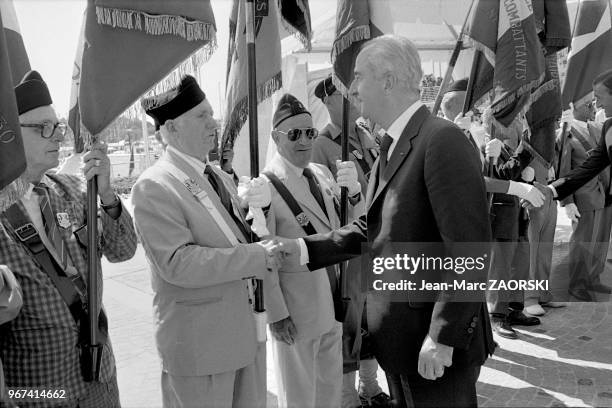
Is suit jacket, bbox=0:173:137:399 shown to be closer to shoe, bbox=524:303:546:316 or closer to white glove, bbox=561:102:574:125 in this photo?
shoe, bbox=524:303:546:316

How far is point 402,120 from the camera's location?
6.86 feet

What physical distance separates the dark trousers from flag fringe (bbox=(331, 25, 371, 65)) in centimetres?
248

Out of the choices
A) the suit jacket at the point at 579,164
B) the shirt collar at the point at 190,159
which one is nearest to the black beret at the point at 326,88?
the shirt collar at the point at 190,159

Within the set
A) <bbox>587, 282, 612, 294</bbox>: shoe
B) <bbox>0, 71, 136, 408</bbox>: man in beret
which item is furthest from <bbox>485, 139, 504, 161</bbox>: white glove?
<bbox>0, 71, 136, 408</bbox>: man in beret

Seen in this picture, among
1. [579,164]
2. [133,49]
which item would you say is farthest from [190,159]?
[579,164]

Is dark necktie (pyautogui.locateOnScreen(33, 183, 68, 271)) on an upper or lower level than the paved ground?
upper

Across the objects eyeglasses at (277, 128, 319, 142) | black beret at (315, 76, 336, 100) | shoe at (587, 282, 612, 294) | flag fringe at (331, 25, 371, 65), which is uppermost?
flag fringe at (331, 25, 371, 65)

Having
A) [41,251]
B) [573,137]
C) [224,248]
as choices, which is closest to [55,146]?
[41,251]

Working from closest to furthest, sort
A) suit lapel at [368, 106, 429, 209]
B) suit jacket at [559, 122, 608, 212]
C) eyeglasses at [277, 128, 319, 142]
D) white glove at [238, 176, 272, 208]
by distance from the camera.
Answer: suit lapel at [368, 106, 429, 209]
white glove at [238, 176, 272, 208]
eyeglasses at [277, 128, 319, 142]
suit jacket at [559, 122, 608, 212]

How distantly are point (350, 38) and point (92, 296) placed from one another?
252 centimetres

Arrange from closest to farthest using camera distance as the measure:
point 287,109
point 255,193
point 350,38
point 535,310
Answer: point 255,193, point 287,109, point 350,38, point 535,310

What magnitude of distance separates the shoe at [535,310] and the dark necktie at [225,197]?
407 cm

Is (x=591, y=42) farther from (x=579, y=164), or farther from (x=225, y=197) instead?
(x=225, y=197)

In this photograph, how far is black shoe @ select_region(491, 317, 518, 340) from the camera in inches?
190
